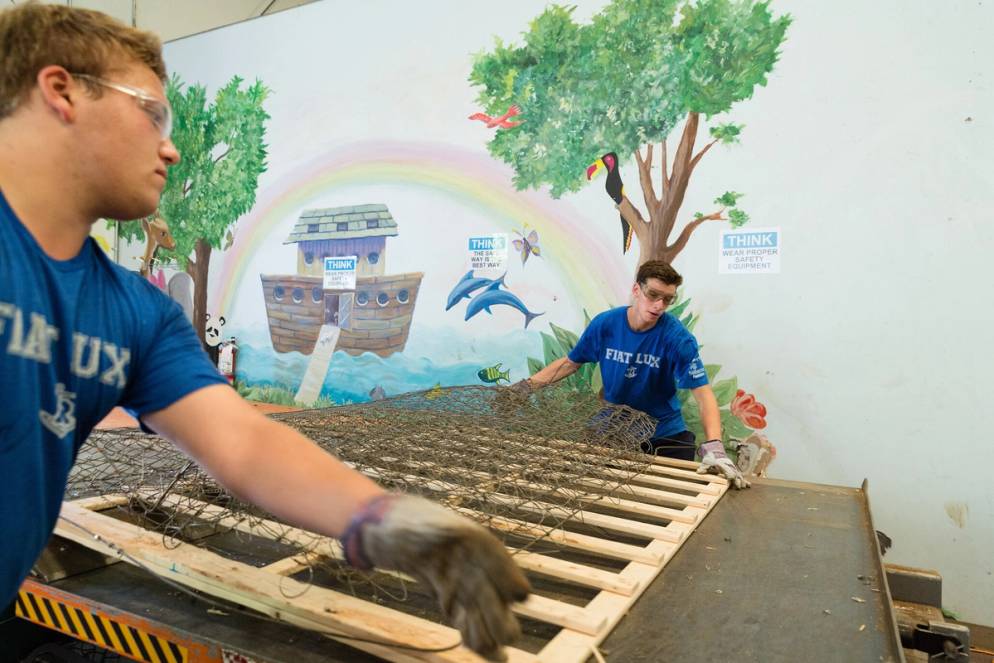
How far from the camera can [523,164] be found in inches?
155

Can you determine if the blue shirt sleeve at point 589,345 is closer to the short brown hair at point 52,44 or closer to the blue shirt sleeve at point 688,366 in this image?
the blue shirt sleeve at point 688,366

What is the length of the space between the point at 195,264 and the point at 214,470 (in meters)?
5.36

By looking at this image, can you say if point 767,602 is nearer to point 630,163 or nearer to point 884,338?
point 884,338

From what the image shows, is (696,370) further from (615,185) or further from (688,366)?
(615,185)

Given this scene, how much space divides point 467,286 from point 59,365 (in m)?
3.38

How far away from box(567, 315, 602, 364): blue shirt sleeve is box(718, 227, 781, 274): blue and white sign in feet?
2.73

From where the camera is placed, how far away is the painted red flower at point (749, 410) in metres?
3.26

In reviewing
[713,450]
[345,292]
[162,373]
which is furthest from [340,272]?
[162,373]

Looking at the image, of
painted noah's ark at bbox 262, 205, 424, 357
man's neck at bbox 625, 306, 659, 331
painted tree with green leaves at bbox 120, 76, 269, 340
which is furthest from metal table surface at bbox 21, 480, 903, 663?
painted tree with green leaves at bbox 120, 76, 269, 340

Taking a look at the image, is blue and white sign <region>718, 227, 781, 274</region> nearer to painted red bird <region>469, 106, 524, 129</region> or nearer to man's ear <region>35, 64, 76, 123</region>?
painted red bird <region>469, 106, 524, 129</region>

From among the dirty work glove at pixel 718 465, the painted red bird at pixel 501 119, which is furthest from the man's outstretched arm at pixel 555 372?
the painted red bird at pixel 501 119

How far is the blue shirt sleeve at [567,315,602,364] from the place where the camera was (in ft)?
10.0

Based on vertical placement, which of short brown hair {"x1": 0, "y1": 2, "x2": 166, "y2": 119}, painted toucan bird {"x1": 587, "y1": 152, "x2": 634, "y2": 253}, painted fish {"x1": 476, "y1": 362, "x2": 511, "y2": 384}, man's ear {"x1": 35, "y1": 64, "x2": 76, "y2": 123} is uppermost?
painted toucan bird {"x1": 587, "y1": 152, "x2": 634, "y2": 253}

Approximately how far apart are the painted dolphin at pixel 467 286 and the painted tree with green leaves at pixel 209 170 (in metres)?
2.18
